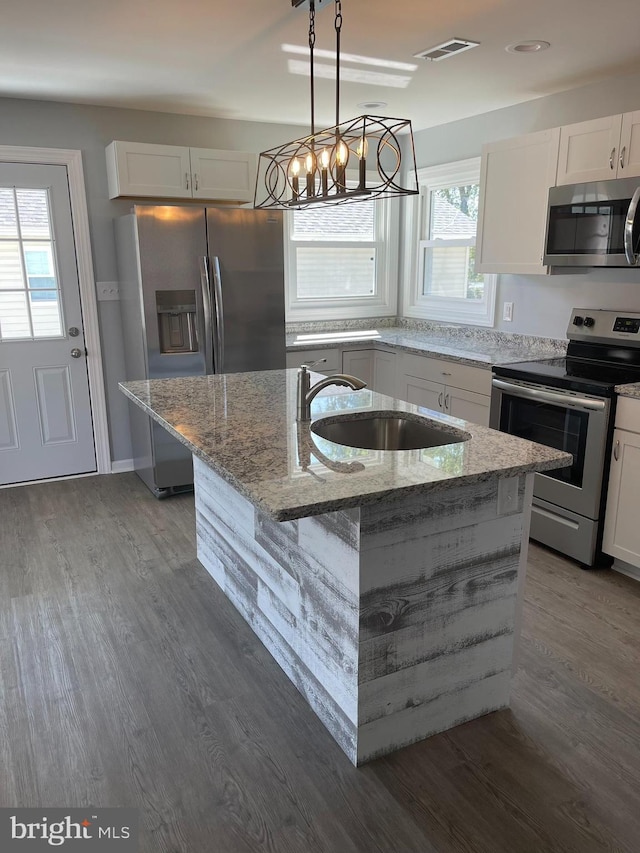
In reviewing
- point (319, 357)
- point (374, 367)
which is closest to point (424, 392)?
point (374, 367)

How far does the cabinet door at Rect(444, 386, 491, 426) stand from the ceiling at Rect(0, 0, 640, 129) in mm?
1754

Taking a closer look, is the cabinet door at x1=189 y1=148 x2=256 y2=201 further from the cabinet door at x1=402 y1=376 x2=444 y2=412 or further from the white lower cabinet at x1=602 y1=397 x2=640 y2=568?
the white lower cabinet at x1=602 y1=397 x2=640 y2=568

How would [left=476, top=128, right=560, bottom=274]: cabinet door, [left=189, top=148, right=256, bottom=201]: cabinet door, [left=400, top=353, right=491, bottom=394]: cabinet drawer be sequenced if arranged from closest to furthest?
[left=476, top=128, right=560, bottom=274]: cabinet door → [left=400, top=353, right=491, bottom=394]: cabinet drawer → [left=189, top=148, right=256, bottom=201]: cabinet door

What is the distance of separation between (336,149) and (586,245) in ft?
5.94

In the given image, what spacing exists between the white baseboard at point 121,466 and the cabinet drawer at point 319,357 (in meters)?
1.37

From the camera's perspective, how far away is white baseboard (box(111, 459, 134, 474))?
467cm

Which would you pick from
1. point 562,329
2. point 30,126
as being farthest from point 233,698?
point 30,126

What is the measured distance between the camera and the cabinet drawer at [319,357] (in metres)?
4.61

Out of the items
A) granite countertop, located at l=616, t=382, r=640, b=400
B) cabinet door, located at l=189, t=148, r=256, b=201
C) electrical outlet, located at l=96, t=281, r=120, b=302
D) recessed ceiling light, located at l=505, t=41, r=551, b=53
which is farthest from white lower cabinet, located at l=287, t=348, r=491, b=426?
recessed ceiling light, located at l=505, t=41, r=551, b=53

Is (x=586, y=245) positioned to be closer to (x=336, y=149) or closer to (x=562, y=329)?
(x=562, y=329)

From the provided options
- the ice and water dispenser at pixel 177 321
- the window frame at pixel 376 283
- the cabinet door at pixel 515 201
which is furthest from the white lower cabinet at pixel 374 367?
the ice and water dispenser at pixel 177 321

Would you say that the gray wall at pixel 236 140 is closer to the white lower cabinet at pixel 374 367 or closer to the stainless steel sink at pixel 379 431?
the white lower cabinet at pixel 374 367

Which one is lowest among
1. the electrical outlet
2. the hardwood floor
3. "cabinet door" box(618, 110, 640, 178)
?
the hardwood floor

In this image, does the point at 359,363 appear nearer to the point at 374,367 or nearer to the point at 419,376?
the point at 374,367
